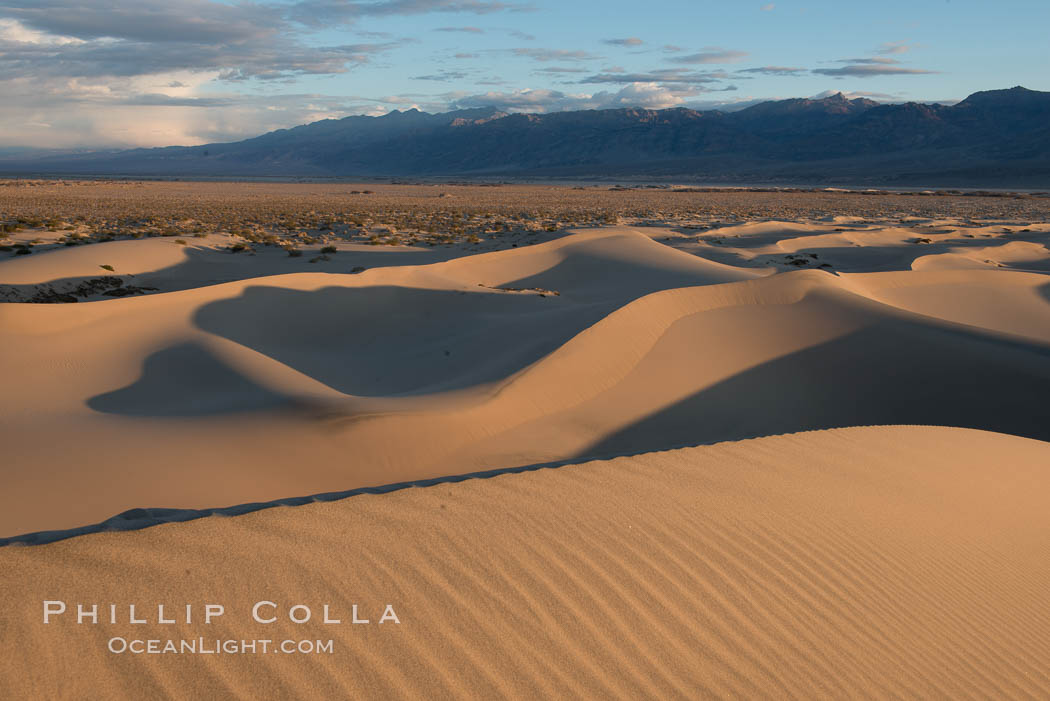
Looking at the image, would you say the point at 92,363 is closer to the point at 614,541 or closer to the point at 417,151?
the point at 614,541

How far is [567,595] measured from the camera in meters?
2.98

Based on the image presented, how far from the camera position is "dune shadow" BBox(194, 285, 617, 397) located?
893 cm

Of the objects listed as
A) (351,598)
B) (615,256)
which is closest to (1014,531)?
(351,598)

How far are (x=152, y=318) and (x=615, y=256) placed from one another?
37.9 feet

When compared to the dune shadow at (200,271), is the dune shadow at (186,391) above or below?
below

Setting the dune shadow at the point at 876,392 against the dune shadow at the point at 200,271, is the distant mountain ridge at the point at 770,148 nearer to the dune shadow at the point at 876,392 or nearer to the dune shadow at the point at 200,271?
the dune shadow at the point at 200,271

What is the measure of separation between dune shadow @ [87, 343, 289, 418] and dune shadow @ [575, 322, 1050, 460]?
3.41m

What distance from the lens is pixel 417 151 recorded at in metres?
192

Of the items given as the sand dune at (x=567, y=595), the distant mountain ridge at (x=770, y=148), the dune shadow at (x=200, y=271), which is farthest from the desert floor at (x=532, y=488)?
the distant mountain ridge at (x=770, y=148)

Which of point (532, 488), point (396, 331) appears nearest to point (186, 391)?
point (396, 331)

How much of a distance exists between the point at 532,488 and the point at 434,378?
5.18 metres

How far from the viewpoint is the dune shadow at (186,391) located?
6.53 metres

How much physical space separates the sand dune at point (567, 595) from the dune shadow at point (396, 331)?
4377 mm

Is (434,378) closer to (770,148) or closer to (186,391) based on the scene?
(186,391)
